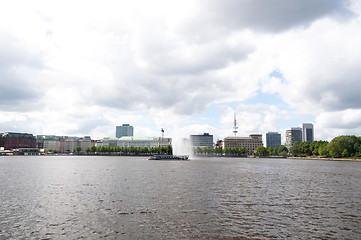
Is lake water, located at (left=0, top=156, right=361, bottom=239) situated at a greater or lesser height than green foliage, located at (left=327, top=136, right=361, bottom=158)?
lesser

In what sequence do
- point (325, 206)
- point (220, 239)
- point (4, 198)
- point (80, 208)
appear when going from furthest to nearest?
1. point (4, 198)
2. point (325, 206)
3. point (80, 208)
4. point (220, 239)

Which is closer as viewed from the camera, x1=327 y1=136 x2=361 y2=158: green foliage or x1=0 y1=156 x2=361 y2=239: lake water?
x1=0 y1=156 x2=361 y2=239: lake water

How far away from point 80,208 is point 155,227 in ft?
33.6

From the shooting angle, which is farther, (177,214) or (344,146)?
(344,146)

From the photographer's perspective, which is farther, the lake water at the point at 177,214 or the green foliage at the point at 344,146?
the green foliage at the point at 344,146

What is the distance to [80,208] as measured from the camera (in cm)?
2722

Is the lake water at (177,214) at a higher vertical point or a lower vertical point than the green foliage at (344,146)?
lower

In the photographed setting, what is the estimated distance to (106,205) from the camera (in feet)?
93.6

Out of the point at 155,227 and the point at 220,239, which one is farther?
the point at 155,227

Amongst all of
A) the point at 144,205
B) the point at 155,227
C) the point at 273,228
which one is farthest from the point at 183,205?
the point at 273,228

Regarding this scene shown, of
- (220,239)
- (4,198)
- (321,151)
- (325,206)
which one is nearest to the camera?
(220,239)

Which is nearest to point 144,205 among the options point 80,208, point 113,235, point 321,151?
point 80,208

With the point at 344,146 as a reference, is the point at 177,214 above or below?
below

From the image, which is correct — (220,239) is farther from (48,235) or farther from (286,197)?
(286,197)
